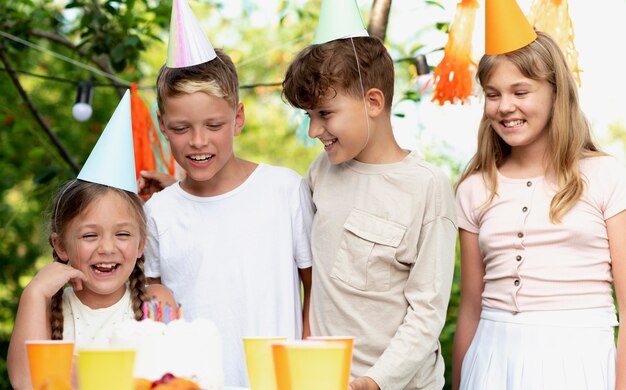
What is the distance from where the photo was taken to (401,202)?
7.04 ft

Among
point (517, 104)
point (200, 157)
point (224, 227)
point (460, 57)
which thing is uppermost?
point (460, 57)

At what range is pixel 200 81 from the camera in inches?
86.9

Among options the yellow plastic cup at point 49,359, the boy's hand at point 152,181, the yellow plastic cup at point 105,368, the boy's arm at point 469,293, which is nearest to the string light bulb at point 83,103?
the boy's hand at point 152,181

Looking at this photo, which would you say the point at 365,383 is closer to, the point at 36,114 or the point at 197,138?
the point at 197,138

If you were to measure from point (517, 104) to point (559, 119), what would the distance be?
0.13 meters

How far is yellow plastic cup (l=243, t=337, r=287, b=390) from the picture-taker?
136 cm

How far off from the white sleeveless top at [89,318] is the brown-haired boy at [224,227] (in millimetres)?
204

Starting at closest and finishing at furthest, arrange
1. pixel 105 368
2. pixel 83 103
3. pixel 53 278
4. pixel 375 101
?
1. pixel 105 368
2. pixel 53 278
3. pixel 375 101
4. pixel 83 103

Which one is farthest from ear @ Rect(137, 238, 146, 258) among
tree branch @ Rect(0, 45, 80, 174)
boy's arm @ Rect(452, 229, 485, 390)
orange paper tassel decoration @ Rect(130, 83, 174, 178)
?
tree branch @ Rect(0, 45, 80, 174)

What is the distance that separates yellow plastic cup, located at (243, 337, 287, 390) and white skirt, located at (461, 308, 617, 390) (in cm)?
105

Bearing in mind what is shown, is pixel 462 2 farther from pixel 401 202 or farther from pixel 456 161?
pixel 456 161

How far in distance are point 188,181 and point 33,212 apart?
4.01m

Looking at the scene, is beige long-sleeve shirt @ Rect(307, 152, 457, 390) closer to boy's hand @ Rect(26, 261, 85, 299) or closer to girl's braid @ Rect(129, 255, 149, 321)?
girl's braid @ Rect(129, 255, 149, 321)

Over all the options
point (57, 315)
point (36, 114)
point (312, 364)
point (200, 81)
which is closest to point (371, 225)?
point (200, 81)
